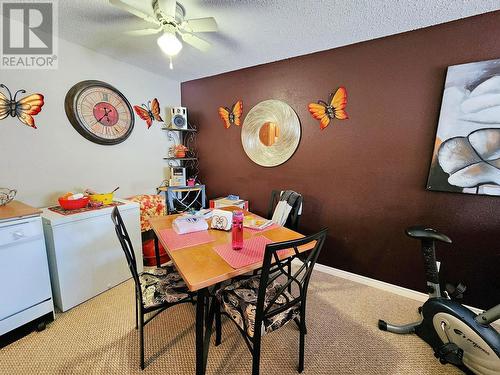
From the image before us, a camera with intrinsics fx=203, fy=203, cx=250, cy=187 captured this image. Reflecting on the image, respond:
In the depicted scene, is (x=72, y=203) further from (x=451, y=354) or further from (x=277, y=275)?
(x=451, y=354)

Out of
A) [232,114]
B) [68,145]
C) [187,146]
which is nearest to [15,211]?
[68,145]

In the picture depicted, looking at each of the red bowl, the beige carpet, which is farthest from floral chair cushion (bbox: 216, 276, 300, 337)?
the red bowl

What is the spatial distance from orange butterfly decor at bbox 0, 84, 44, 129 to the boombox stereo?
131 cm

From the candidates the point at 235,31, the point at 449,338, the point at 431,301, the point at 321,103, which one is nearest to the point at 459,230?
the point at 431,301

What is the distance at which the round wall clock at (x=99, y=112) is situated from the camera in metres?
2.07

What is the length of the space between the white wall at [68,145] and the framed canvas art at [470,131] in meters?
3.18

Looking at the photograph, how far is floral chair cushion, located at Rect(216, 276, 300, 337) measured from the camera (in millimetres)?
1075

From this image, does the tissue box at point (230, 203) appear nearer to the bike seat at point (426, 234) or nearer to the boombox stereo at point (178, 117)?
the boombox stereo at point (178, 117)

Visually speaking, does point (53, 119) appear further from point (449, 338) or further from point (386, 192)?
point (449, 338)

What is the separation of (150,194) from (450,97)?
11.0 feet

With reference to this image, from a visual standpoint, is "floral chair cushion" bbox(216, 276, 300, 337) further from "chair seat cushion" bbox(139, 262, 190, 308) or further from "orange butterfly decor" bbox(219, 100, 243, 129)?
"orange butterfly decor" bbox(219, 100, 243, 129)

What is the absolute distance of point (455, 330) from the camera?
1.24m

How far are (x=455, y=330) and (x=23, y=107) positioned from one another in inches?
144

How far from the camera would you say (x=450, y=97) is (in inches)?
63.3
